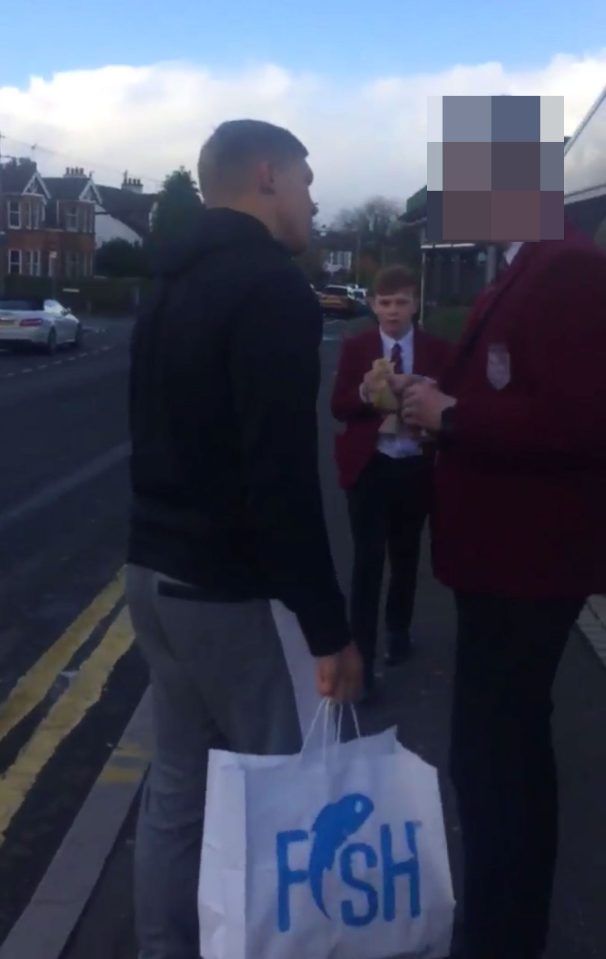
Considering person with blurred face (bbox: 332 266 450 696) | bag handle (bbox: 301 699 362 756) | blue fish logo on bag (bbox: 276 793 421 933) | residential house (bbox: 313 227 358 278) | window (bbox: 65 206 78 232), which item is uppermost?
window (bbox: 65 206 78 232)

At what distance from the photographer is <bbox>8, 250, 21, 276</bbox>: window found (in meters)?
88.2

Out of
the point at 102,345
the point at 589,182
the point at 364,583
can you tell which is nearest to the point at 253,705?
the point at 364,583

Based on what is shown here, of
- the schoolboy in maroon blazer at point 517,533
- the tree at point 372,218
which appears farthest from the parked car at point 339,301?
the schoolboy in maroon blazer at point 517,533

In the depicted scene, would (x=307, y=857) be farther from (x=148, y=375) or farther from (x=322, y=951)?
(x=148, y=375)

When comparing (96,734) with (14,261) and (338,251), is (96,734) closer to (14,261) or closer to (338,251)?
(14,261)

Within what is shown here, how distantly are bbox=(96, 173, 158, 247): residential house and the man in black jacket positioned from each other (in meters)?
103

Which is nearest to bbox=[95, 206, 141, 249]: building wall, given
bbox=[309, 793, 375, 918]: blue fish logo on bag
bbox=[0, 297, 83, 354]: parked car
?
bbox=[0, 297, 83, 354]: parked car

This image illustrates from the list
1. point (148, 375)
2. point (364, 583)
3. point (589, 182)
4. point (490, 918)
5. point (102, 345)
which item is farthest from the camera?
point (102, 345)

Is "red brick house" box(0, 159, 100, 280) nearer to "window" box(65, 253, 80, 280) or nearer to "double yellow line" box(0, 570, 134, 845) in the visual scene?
"window" box(65, 253, 80, 280)

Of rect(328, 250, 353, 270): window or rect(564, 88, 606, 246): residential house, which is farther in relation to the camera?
rect(328, 250, 353, 270): window

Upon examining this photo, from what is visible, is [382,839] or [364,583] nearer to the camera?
[382,839]

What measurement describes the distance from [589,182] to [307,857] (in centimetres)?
611

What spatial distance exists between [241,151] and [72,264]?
9528 cm

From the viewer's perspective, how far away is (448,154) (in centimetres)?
323
